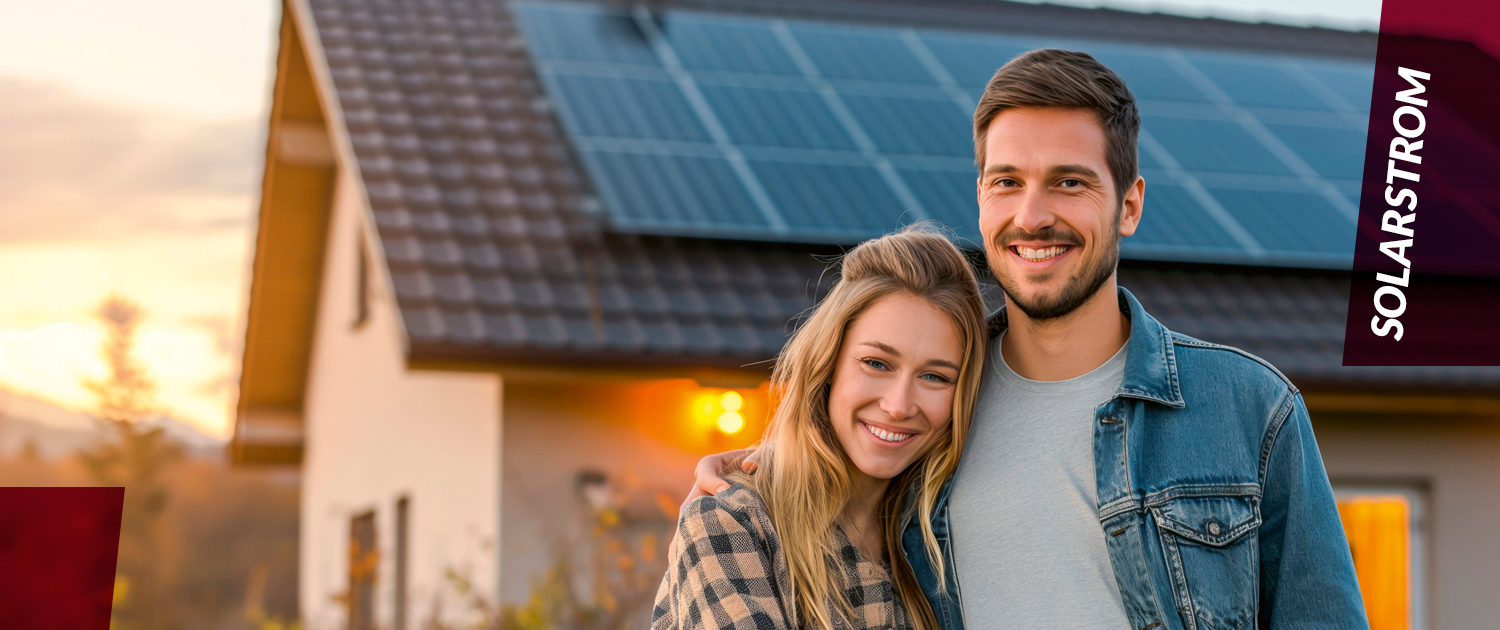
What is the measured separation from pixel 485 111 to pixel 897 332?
265 inches

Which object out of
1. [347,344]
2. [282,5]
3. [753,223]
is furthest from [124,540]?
[753,223]

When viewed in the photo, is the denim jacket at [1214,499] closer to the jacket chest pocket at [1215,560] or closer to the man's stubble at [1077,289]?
the jacket chest pocket at [1215,560]

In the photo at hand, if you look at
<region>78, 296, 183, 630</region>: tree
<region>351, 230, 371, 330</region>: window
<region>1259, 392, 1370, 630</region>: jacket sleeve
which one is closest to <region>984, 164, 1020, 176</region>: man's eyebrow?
<region>1259, 392, 1370, 630</region>: jacket sleeve

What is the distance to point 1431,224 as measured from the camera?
360 inches

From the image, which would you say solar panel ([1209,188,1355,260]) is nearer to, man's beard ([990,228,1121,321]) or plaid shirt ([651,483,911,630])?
man's beard ([990,228,1121,321])

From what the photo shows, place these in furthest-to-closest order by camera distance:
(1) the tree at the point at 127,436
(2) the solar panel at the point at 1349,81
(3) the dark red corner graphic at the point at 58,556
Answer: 1. (1) the tree at the point at 127,436
2. (2) the solar panel at the point at 1349,81
3. (3) the dark red corner graphic at the point at 58,556

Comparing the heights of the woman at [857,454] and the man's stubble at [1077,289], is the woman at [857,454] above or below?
below

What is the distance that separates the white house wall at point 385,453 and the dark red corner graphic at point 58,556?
1664 mm

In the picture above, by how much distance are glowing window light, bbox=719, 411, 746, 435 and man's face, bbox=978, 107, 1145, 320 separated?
458cm

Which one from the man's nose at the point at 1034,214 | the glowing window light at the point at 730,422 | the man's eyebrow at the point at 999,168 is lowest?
the man's nose at the point at 1034,214

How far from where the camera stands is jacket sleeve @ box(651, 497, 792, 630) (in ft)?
Result: 8.74

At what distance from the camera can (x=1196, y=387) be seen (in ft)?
9.09

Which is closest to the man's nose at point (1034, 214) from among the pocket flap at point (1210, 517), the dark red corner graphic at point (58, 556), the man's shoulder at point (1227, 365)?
→ the man's shoulder at point (1227, 365)

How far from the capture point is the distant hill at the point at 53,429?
48.7 feet
